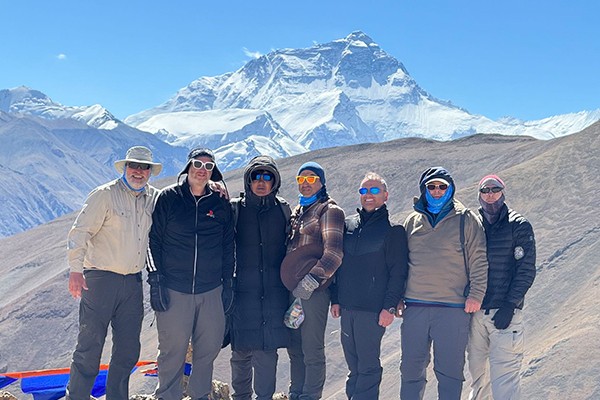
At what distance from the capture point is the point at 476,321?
522 cm

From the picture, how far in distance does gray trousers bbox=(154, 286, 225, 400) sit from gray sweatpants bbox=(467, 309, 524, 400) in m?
2.08

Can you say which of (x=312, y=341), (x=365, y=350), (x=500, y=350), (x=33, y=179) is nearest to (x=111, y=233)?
(x=312, y=341)

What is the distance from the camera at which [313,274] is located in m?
5.06

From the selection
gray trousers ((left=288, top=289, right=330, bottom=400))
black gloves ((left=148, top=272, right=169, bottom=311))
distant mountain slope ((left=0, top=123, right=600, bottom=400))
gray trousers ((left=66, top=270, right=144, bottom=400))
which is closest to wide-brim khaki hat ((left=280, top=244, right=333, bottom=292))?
gray trousers ((left=288, top=289, right=330, bottom=400))

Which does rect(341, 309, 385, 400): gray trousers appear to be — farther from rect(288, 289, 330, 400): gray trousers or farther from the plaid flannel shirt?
the plaid flannel shirt

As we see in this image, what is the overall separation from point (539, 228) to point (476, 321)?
15.2 m

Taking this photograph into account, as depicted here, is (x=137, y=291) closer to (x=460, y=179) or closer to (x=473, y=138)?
(x=460, y=179)

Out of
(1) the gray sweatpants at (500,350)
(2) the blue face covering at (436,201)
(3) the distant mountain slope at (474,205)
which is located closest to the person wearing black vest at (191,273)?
(2) the blue face covering at (436,201)

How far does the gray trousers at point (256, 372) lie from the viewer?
5.22 metres

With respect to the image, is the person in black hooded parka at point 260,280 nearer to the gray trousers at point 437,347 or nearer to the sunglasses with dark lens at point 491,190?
the gray trousers at point 437,347

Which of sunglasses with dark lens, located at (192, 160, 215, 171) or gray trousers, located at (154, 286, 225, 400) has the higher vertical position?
sunglasses with dark lens, located at (192, 160, 215, 171)

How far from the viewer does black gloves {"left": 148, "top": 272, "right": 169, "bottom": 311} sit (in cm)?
489

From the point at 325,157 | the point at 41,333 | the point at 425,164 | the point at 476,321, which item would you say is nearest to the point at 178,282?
the point at 476,321

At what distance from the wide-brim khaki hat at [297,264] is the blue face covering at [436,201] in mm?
1004
